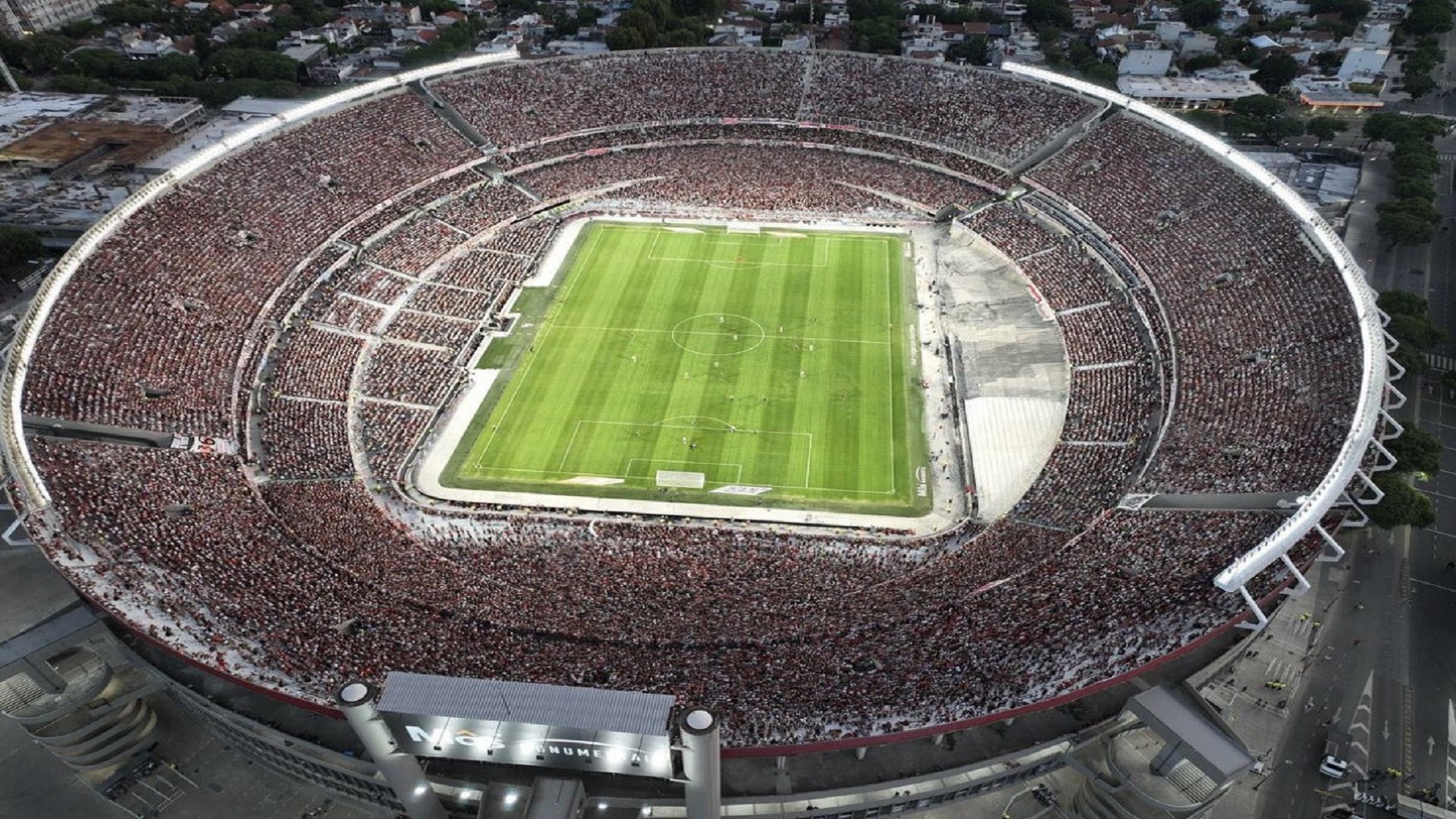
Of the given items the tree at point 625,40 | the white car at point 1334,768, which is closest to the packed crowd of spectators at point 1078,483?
the white car at point 1334,768

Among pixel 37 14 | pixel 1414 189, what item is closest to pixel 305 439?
pixel 1414 189

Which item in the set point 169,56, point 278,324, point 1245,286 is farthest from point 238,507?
point 169,56

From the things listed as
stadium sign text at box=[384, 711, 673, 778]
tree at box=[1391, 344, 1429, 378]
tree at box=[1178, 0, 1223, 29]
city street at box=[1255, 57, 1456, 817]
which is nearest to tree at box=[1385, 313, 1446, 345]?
tree at box=[1391, 344, 1429, 378]

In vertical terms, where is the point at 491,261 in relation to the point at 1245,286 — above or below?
below

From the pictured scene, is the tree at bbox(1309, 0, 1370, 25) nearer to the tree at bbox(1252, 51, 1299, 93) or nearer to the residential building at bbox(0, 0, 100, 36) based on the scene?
the tree at bbox(1252, 51, 1299, 93)

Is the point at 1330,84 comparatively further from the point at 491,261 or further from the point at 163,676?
the point at 163,676

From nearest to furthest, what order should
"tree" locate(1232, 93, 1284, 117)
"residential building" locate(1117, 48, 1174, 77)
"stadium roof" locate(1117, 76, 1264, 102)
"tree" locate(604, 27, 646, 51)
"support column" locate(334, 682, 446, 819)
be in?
"support column" locate(334, 682, 446, 819) → "tree" locate(1232, 93, 1284, 117) → "stadium roof" locate(1117, 76, 1264, 102) → "residential building" locate(1117, 48, 1174, 77) → "tree" locate(604, 27, 646, 51)

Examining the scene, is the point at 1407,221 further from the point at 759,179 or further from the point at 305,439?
the point at 305,439
